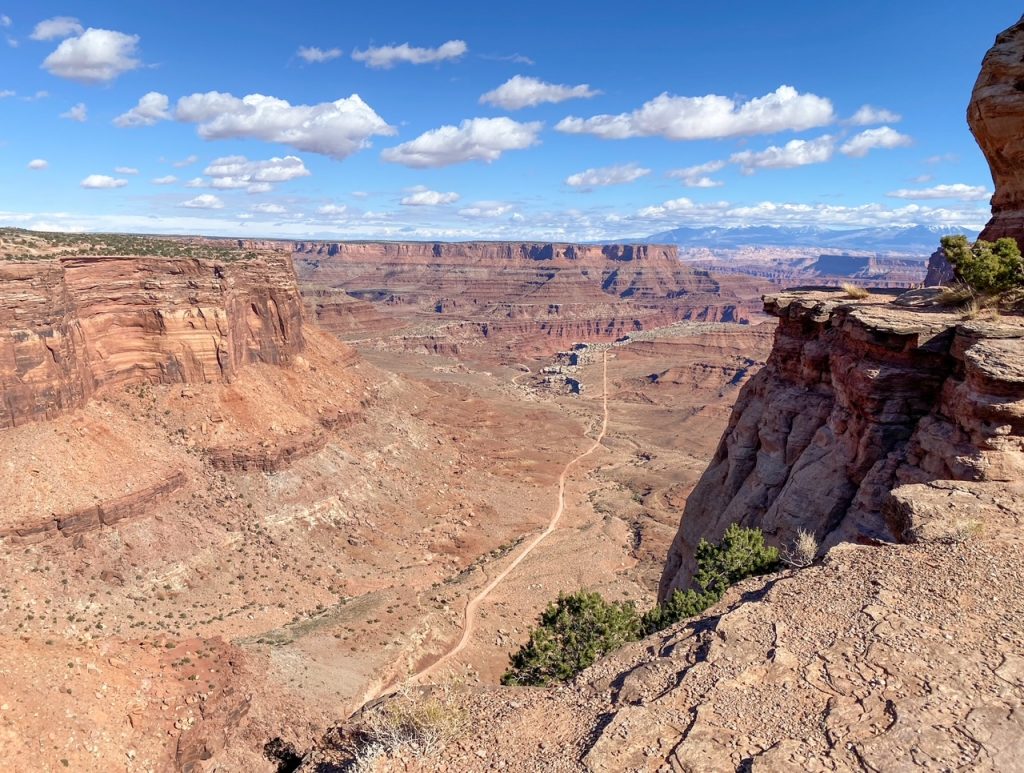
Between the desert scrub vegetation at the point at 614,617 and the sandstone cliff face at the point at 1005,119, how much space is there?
58.6ft

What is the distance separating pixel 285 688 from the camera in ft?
88.2

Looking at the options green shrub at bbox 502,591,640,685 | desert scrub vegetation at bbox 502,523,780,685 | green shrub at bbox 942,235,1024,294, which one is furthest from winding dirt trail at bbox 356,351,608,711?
green shrub at bbox 942,235,1024,294

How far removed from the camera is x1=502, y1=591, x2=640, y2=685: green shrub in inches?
829

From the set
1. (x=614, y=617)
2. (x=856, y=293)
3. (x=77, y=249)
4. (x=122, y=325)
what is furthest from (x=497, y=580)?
→ (x=77, y=249)

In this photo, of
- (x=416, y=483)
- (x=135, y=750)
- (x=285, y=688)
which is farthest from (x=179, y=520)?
(x=416, y=483)

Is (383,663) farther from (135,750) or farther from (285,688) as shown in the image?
(135,750)

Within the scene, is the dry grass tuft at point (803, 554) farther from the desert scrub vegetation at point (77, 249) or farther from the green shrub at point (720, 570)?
the desert scrub vegetation at point (77, 249)

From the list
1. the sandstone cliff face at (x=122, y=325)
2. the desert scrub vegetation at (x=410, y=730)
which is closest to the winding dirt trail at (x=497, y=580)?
the desert scrub vegetation at (x=410, y=730)

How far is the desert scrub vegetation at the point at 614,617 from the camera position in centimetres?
1923

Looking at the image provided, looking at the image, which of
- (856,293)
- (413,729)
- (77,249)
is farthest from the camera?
(77,249)

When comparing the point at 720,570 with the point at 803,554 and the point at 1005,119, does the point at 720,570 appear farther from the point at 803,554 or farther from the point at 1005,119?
the point at 1005,119

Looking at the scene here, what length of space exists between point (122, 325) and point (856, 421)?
4411 centimetres

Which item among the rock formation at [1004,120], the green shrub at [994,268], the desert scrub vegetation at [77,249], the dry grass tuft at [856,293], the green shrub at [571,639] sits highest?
the rock formation at [1004,120]

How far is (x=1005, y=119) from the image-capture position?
24.0 meters
